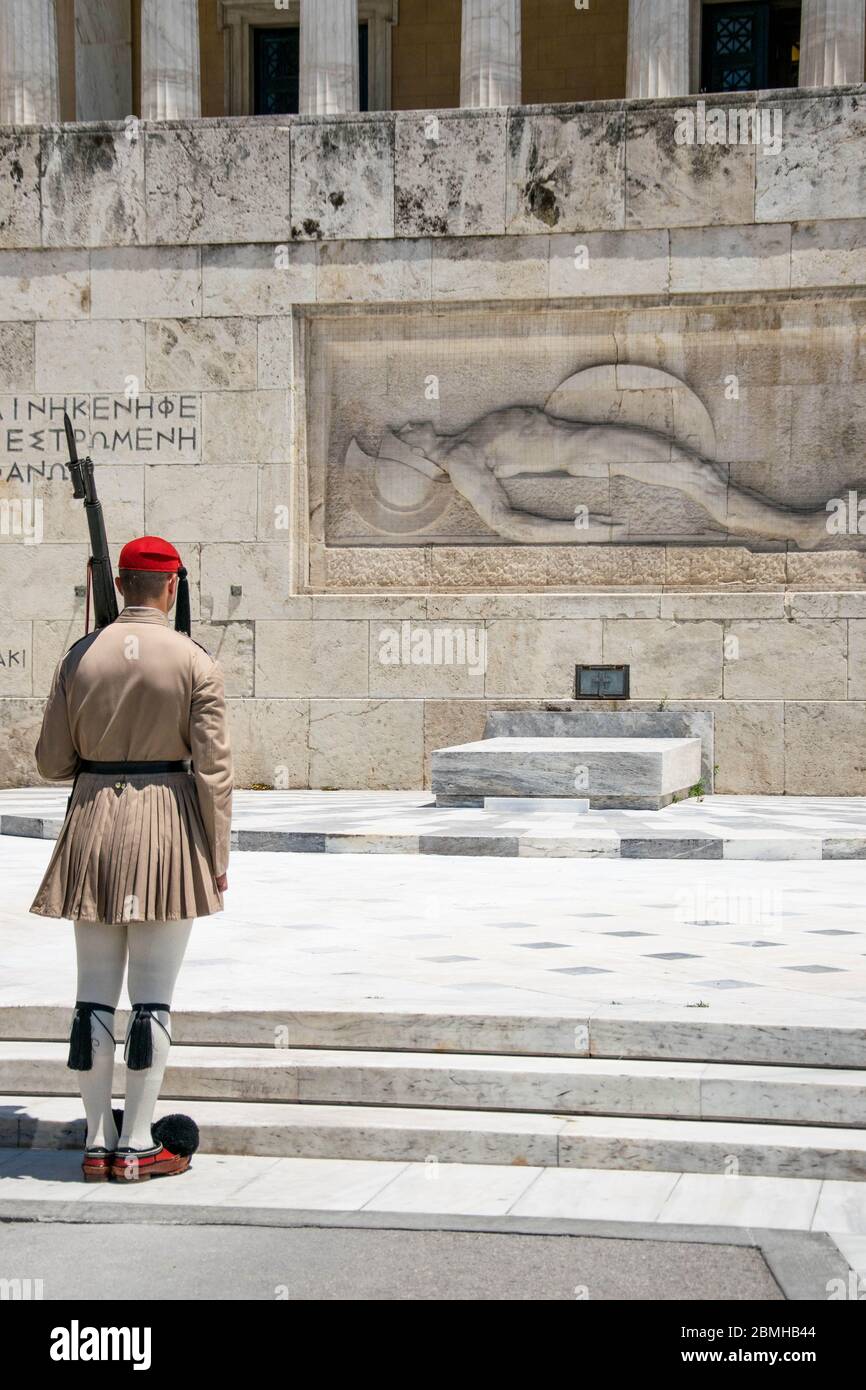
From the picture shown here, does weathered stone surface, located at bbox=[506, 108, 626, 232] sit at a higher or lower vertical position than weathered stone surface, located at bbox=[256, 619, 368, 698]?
higher

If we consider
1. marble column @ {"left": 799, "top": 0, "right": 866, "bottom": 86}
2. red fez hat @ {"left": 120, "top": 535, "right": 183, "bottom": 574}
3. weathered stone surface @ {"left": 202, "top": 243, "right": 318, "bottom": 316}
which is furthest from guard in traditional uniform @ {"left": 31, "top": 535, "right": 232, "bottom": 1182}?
marble column @ {"left": 799, "top": 0, "right": 866, "bottom": 86}

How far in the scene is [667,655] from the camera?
57.8 feet

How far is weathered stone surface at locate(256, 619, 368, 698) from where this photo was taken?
1797 centimetres

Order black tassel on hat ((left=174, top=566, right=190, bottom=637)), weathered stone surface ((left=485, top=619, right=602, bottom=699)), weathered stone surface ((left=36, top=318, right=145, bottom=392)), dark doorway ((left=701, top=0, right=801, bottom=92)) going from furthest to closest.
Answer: dark doorway ((left=701, top=0, right=801, bottom=92))
weathered stone surface ((left=36, top=318, right=145, bottom=392))
weathered stone surface ((left=485, top=619, right=602, bottom=699))
black tassel on hat ((left=174, top=566, right=190, bottom=637))

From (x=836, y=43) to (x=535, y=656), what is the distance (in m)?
7.50

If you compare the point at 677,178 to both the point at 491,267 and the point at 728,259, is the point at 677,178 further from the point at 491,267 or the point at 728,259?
the point at 491,267

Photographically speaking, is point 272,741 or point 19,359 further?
point 19,359

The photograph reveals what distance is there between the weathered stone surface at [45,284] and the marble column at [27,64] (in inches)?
75.1

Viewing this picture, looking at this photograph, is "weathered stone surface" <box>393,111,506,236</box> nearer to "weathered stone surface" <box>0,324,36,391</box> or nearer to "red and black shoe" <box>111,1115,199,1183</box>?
"weathered stone surface" <box>0,324,36,391</box>

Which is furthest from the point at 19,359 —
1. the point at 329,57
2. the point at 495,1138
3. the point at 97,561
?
the point at 495,1138

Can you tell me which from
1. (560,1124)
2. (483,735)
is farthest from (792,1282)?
(483,735)

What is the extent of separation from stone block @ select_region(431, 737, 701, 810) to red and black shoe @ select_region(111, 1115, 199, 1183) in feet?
29.2

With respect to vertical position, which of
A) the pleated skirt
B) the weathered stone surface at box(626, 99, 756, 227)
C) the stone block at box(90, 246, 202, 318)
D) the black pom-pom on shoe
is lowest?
the black pom-pom on shoe
